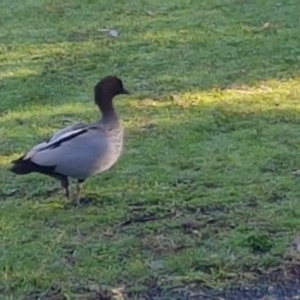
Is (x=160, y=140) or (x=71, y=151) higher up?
(x=71, y=151)

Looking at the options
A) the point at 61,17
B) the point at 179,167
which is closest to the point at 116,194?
the point at 179,167

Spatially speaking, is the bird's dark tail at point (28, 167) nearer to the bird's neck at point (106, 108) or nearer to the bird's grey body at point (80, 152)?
the bird's grey body at point (80, 152)

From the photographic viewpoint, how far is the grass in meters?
5.36

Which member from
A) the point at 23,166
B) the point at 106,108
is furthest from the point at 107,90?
the point at 23,166

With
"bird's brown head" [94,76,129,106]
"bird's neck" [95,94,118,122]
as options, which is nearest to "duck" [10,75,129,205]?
"bird's neck" [95,94,118,122]

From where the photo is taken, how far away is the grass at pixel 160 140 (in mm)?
5355

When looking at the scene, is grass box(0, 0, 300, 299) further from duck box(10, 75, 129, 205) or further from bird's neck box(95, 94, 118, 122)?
bird's neck box(95, 94, 118, 122)

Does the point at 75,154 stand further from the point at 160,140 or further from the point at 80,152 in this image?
the point at 160,140

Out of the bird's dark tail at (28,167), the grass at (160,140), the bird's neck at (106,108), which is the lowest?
the grass at (160,140)

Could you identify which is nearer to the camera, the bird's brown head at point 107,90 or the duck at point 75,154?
the duck at point 75,154

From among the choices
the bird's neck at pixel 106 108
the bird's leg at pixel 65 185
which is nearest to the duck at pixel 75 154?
the bird's leg at pixel 65 185

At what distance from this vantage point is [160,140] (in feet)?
24.7

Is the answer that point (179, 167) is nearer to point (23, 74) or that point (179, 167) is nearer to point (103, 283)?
point (103, 283)

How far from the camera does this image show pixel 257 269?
521cm
